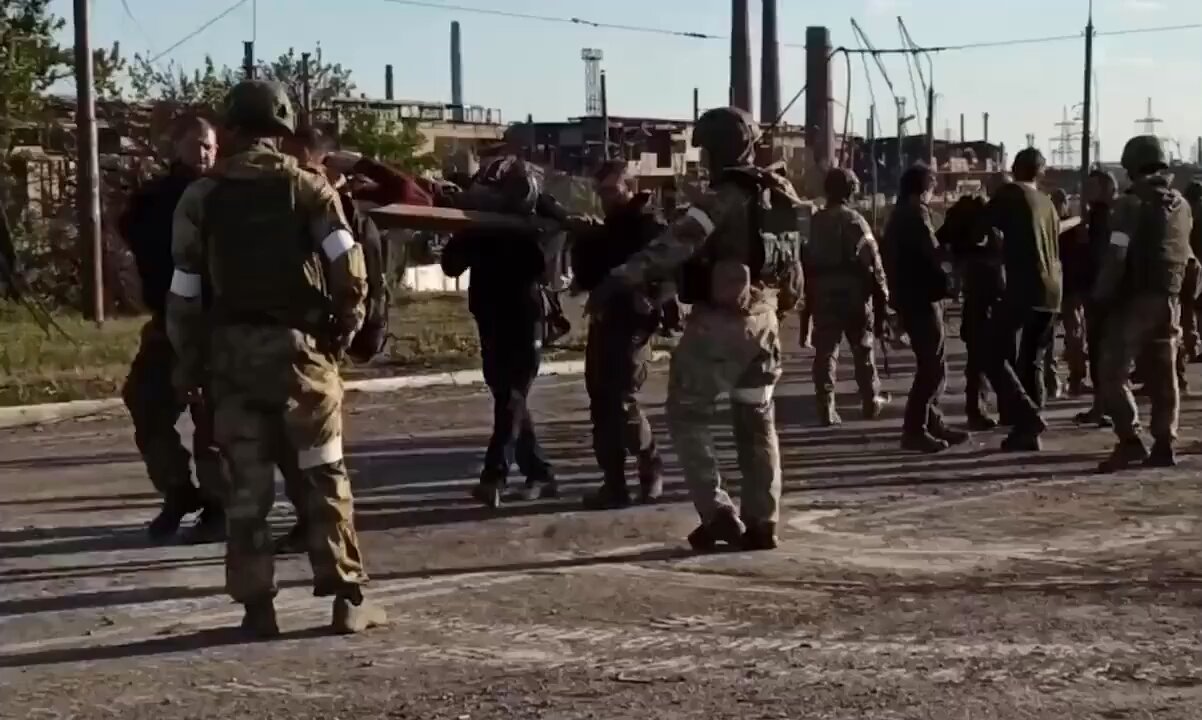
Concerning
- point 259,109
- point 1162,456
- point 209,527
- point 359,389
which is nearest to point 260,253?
point 259,109

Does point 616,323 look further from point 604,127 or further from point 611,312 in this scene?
point 604,127

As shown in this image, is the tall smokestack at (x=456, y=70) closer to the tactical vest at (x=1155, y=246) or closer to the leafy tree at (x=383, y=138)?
the leafy tree at (x=383, y=138)

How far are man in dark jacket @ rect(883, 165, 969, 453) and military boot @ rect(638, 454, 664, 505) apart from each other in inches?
97.6

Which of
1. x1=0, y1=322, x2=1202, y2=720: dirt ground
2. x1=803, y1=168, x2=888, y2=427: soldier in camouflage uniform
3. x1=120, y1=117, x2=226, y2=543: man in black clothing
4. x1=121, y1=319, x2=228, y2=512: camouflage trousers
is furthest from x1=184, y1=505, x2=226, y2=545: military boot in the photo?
x1=803, y1=168, x2=888, y2=427: soldier in camouflage uniform

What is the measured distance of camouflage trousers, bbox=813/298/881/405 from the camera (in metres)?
12.1

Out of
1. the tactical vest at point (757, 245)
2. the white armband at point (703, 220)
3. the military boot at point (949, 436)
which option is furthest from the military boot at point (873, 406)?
the white armband at point (703, 220)

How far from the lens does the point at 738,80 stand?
2031 cm

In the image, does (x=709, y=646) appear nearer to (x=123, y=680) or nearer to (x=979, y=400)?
(x=123, y=680)

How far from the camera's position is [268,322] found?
6293mm

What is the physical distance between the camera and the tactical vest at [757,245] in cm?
773

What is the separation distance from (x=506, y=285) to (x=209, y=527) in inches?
73.4

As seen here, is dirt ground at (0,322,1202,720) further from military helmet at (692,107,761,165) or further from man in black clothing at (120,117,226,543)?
military helmet at (692,107,761,165)

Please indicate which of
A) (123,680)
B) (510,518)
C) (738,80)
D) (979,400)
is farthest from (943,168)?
(123,680)

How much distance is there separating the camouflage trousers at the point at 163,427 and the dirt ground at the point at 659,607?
327 millimetres
